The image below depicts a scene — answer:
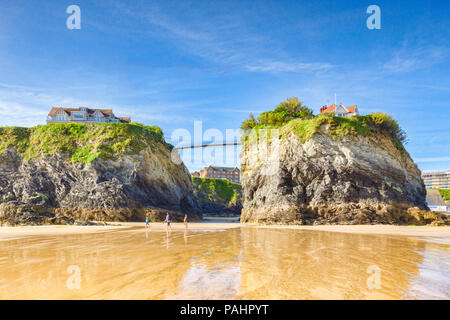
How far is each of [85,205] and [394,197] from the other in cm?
2648

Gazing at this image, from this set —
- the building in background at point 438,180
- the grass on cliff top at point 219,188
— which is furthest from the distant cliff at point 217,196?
the building in background at point 438,180

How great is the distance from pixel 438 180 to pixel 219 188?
11508 cm

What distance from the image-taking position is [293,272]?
18.7 feet

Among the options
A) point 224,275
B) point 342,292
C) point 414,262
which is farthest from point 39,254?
point 414,262

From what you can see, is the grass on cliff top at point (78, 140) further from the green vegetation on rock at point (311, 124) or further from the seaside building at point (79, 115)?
the seaside building at point (79, 115)

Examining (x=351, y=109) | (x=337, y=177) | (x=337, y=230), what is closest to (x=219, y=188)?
(x=351, y=109)

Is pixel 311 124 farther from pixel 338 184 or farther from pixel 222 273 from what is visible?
pixel 222 273

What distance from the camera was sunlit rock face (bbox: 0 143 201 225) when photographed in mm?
24812

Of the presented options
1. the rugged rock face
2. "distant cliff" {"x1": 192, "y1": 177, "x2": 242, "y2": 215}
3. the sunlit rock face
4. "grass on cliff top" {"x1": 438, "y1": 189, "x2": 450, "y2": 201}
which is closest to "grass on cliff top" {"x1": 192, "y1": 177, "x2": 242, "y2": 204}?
"distant cliff" {"x1": 192, "y1": 177, "x2": 242, "y2": 215}

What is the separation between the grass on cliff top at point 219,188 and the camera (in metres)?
60.4

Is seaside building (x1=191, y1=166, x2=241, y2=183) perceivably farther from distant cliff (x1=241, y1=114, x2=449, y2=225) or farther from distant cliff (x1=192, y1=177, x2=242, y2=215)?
distant cliff (x1=241, y1=114, x2=449, y2=225)

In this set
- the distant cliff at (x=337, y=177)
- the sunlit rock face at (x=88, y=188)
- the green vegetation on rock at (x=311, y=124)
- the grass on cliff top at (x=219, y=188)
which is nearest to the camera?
the distant cliff at (x=337, y=177)
